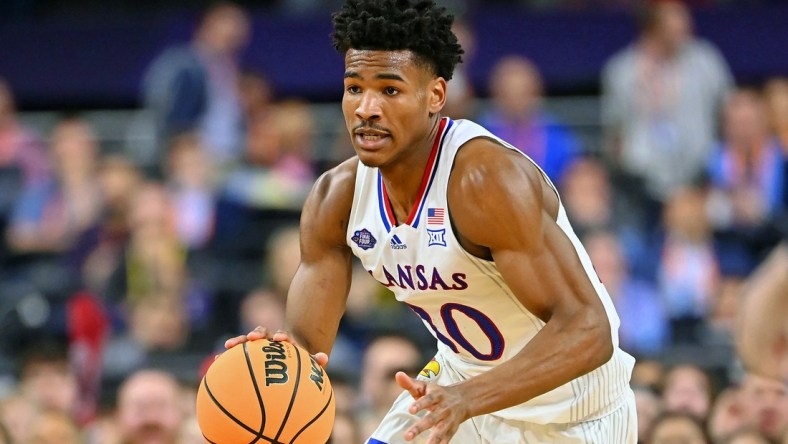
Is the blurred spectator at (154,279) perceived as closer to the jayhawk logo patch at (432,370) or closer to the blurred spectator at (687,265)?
the blurred spectator at (687,265)

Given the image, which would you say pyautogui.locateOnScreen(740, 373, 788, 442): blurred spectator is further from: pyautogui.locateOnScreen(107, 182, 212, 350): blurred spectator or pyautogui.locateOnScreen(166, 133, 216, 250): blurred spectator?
pyautogui.locateOnScreen(166, 133, 216, 250): blurred spectator

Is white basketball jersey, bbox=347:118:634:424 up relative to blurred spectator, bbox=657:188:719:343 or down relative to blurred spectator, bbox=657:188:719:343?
up

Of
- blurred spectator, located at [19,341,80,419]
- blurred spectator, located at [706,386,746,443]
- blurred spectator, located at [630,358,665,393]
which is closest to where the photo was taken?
blurred spectator, located at [706,386,746,443]

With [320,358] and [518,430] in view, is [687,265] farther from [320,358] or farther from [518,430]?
[320,358]

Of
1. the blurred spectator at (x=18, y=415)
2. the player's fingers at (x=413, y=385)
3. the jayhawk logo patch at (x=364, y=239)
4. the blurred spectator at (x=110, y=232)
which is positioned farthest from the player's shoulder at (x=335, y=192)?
the blurred spectator at (x=110, y=232)

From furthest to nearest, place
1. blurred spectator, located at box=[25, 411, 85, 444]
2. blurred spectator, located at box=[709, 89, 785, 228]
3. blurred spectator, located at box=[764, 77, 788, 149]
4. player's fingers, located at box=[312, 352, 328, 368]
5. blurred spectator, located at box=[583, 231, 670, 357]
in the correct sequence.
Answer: blurred spectator, located at box=[764, 77, 788, 149] → blurred spectator, located at box=[709, 89, 785, 228] → blurred spectator, located at box=[583, 231, 670, 357] → blurred spectator, located at box=[25, 411, 85, 444] → player's fingers, located at box=[312, 352, 328, 368]

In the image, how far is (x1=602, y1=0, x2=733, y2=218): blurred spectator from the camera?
11.3 meters

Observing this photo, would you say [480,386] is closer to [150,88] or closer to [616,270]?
[616,270]

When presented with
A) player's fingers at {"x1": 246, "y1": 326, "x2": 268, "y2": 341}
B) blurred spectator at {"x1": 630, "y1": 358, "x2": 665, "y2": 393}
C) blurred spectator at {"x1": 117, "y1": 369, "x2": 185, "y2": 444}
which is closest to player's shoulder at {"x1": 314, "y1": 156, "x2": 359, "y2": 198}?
player's fingers at {"x1": 246, "y1": 326, "x2": 268, "y2": 341}

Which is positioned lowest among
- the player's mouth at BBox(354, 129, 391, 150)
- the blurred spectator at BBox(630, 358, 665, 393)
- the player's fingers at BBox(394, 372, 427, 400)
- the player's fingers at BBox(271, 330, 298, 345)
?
the blurred spectator at BBox(630, 358, 665, 393)

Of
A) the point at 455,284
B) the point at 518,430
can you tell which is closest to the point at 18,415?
the point at 518,430

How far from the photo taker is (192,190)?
11578mm

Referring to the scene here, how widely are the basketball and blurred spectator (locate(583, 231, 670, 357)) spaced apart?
4752 millimetres

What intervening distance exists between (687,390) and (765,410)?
2.94ft
